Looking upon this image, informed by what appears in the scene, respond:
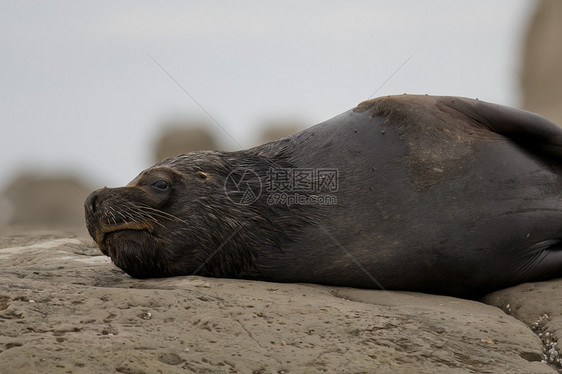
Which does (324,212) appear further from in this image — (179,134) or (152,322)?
(179,134)

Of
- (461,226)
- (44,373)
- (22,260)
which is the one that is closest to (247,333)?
(44,373)

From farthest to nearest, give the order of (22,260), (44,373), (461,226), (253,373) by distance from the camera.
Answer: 1. (22,260)
2. (461,226)
3. (253,373)
4. (44,373)

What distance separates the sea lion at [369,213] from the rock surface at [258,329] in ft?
0.77

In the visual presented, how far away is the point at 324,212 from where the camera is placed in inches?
202

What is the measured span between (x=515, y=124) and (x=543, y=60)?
784 inches

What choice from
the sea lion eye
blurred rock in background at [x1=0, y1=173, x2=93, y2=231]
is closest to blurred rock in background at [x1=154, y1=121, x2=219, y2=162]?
blurred rock in background at [x1=0, y1=173, x2=93, y2=231]

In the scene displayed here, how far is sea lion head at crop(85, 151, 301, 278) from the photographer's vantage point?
5.06 metres

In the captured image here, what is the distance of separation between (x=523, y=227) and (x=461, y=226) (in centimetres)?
49

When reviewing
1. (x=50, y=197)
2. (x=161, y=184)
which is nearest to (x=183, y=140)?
(x=50, y=197)

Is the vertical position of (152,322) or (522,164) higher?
(522,164)

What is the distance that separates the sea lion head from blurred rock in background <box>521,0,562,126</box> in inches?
759

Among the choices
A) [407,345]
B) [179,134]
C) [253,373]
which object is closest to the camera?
[253,373]

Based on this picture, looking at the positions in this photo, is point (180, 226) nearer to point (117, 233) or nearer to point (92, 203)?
point (117, 233)

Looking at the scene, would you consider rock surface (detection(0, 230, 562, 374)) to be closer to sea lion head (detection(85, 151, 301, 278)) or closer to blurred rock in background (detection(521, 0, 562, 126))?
sea lion head (detection(85, 151, 301, 278))
